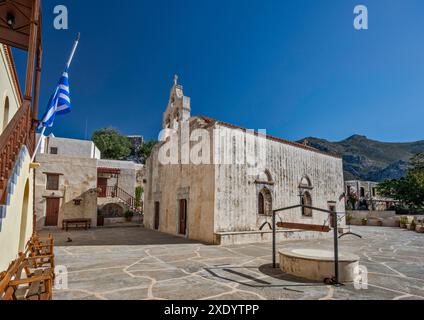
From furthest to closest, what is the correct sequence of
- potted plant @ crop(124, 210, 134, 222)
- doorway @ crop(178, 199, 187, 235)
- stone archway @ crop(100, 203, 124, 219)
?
stone archway @ crop(100, 203, 124, 219) → potted plant @ crop(124, 210, 134, 222) → doorway @ crop(178, 199, 187, 235)

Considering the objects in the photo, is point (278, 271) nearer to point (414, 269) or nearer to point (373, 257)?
point (414, 269)

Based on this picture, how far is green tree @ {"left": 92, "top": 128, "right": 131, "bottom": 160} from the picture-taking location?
45.4 meters

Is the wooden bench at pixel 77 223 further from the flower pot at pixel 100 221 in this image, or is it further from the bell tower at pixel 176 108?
the bell tower at pixel 176 108

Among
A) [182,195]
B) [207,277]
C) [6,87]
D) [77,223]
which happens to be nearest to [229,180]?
[182,195]

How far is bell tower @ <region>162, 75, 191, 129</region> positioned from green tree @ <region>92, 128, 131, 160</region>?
105ft

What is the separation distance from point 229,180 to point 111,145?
1524 inches

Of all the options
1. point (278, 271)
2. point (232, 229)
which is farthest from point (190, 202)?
point (278, 271)

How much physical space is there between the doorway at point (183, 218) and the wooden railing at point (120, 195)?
12284 millimetres

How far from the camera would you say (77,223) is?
62.3 feet

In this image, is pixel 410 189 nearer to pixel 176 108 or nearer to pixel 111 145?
pixel 176 108

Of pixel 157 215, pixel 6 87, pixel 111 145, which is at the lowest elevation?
pixel 157 215

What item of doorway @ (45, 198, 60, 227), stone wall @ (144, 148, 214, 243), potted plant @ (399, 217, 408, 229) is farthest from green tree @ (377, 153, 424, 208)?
doorway @ (45, 198, 60, 227)

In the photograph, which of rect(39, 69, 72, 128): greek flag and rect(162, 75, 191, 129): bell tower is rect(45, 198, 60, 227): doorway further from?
rect(39, 69, 72, 128): greek flag
